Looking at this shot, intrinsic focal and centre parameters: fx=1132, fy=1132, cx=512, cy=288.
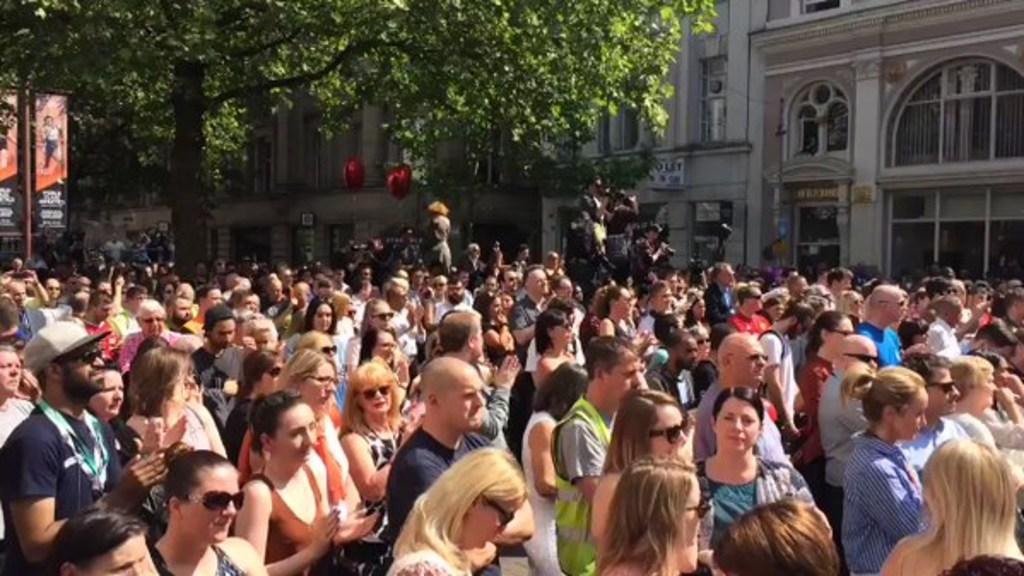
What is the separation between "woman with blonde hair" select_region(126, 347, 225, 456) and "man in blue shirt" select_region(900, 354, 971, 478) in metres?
3.22

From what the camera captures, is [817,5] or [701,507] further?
[817,5]

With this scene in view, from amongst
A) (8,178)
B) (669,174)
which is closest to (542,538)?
(8,178)

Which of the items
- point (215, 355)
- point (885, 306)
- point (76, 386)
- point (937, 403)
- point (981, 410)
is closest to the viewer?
point (76, 386)

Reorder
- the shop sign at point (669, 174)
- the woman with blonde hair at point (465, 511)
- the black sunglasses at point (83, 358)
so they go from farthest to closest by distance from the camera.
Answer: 1. the shop sign at point (669, 174)
2. the black sunglasses at point (83, 358)
3. the woman with blonde hair at point (465, 511)

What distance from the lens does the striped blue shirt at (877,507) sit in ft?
14.6

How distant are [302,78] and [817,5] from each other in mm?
15526

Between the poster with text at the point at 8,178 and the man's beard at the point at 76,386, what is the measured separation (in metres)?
14.4

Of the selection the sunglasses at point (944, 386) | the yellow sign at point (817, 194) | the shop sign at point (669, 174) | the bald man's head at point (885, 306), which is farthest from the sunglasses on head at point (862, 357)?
the shop sign at point (669, 174)

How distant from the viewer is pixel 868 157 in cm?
2772

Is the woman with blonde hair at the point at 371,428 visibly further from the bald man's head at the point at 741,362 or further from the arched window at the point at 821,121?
the arched window at the point at 821,121

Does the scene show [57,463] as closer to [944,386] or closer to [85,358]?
[85,358]

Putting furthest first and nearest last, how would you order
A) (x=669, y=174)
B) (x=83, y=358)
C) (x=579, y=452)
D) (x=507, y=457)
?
(x=669, y=174) < (x=579, y=452) < (x=83, y=358) < (x=507, y=457)

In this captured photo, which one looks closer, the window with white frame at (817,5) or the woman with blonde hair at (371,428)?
the woman with blonde hair at (371,428)

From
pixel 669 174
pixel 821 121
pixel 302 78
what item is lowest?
pixel 669 174
